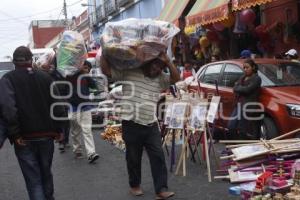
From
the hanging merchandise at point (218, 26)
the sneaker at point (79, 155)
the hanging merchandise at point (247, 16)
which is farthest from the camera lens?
the hanging merchandise at point (218, 26)

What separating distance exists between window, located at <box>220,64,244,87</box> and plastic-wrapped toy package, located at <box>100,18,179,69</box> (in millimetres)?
3868

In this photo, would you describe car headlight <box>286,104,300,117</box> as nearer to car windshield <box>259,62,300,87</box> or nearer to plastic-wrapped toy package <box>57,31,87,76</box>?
car windshield <box>259,62,300,87</box>

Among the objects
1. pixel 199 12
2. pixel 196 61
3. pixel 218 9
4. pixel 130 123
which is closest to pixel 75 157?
pixel 130 123

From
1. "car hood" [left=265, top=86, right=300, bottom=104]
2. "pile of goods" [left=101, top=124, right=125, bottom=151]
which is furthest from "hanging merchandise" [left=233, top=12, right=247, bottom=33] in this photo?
"car hood" [left=265, top=86, right=300, bottom=104]

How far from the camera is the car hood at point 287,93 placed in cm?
865

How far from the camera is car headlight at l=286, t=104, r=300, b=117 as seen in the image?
27.7 ft

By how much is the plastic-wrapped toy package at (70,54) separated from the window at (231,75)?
2.82 metres

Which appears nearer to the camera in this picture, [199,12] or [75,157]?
[75,157]

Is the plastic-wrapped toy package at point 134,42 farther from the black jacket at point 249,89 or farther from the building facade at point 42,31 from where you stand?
the building facade at point 42,31

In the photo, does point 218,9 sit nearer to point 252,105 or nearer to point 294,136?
point 252,105

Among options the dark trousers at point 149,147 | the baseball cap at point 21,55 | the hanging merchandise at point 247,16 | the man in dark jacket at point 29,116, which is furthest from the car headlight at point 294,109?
the hanging merchandise at point 247,16

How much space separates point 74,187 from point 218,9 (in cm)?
624

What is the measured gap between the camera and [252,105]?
350 inches

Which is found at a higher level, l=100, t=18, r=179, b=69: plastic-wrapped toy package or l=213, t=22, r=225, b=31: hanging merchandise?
l=213, t=22, r=225, b=31: hanging merchandise
